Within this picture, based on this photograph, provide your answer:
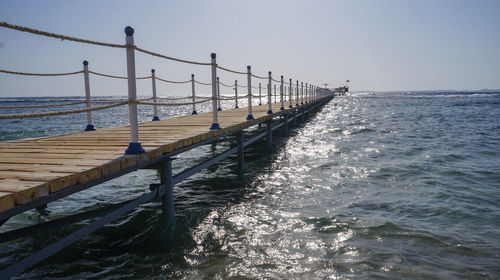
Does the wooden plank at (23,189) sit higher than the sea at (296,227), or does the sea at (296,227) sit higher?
the wooden plank at (23,189)

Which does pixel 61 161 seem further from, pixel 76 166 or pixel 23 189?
pixel 23 189

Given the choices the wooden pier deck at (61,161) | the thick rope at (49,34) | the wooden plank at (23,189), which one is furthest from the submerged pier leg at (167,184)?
the wooden plank at (23,189)

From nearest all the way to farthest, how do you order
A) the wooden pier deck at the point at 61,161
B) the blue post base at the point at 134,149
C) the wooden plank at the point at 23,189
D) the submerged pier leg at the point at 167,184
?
the wooden plank at the point at 23,189 → the wooden pier deck at the point at 61,161 → the blue post base at the point at 134,149 → the submerged pier leg at the point at 167,184

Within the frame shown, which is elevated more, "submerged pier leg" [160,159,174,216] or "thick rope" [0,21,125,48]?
"thick rope" [0,21,125,48]

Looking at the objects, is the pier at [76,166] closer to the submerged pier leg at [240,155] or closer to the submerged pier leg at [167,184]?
the submerged pier leg at [167,184]

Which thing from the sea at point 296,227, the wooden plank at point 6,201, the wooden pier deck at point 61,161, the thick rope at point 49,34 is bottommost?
the sea at point 296,227

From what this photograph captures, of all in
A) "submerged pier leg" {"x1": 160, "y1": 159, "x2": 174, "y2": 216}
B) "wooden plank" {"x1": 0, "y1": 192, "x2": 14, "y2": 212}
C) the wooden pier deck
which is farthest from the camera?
"submerged pier leg" {"x1": 160, "y1": 159, "x2": 174, "y2": 216}

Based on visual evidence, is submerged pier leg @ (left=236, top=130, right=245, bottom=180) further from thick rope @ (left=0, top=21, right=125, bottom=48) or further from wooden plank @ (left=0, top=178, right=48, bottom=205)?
wooden plank @ (left=0, top=178, right=48, bottom=205)

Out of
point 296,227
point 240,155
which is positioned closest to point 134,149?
point 296,227

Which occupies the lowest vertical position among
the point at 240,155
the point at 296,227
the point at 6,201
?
the point at 296,227

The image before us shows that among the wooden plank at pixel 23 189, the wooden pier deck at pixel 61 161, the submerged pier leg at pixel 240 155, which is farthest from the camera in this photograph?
the submerged pier leg at pixel 240 155

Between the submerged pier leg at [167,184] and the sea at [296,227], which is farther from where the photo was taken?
the submerged pier leg at [167,184]

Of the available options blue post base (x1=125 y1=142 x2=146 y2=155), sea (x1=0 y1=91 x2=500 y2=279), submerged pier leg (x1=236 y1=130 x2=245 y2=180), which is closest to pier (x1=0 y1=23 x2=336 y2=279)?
blue post base (x1=125 y1=142 x2=146 y2=155)

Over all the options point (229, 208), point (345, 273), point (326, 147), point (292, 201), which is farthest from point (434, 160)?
point (345, 273)
